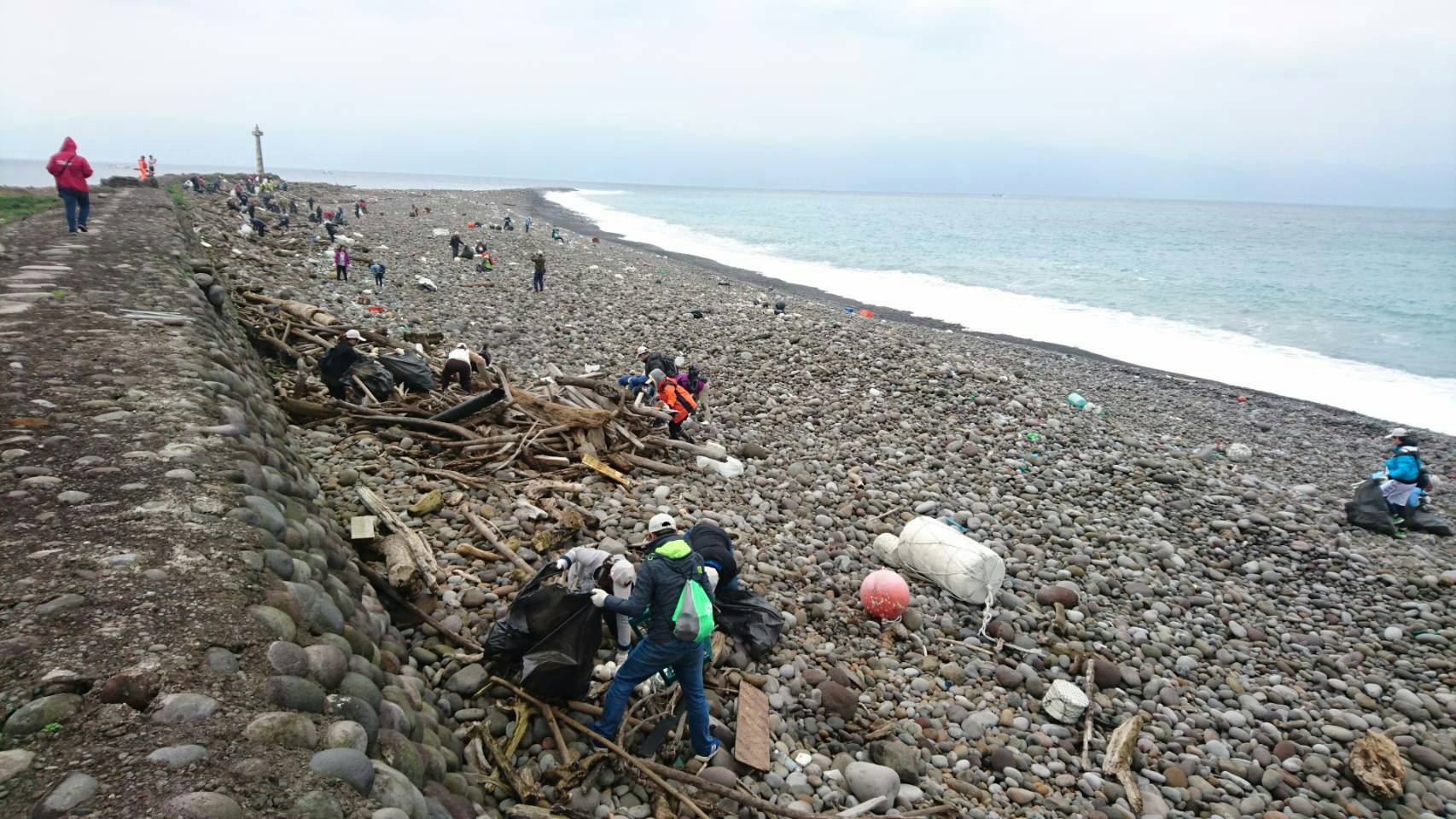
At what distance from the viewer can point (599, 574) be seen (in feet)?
17.2

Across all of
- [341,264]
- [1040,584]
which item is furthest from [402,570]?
[341,264]

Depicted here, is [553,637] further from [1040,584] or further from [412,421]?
[1040,584]

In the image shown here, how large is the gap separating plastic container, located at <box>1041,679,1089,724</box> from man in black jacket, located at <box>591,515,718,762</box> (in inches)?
134

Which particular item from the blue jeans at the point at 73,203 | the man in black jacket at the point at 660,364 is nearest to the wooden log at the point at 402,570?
the man in black jacket at the point at 660,364

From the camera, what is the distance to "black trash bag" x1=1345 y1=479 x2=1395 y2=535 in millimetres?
10086

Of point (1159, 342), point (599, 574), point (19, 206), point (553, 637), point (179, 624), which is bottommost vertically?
point (553, 637)

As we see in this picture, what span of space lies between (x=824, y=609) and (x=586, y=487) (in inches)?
132

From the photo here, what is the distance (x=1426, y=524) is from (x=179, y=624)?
15.0 m

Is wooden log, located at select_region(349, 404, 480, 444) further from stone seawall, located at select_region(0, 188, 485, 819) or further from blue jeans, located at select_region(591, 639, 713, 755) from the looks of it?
blue jeans, located at select_region(591, 639, 713, 755)

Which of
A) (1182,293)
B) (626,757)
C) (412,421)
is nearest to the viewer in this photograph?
(626,757)

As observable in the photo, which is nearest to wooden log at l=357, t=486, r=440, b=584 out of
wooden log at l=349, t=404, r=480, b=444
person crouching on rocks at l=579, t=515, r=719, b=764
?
wooden log at l=349, t=404, r=480, b=444

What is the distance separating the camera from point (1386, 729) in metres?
6.13

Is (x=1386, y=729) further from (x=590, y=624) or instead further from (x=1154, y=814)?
(x=590, y=624)

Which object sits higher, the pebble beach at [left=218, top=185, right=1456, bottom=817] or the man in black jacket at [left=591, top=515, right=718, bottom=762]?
the man in black jacket at [left=591, top=515, right=718, bottom=762]
